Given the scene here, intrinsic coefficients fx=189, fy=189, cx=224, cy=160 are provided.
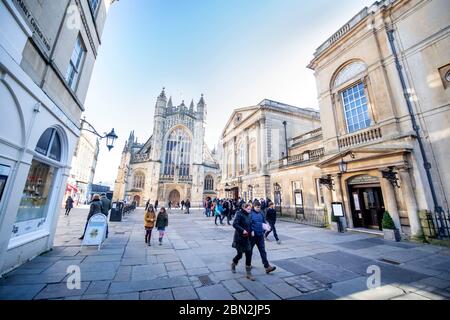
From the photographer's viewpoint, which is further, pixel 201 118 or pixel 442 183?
pixel 201 118

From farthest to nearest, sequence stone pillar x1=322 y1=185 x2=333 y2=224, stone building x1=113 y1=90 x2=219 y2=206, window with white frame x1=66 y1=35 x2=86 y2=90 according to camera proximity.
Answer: stone building x1=113 y1=90 x2=219 y2=206, stone pillar x1=322 y1=185 x2=333 y2=224, window with white frame x1=66 y1=35 x2=86 y2=90

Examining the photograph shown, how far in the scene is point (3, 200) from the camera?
396cm

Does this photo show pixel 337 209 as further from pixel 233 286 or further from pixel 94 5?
pixel 94 5

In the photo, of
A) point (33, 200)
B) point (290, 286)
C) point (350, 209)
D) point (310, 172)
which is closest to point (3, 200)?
point (33, 200)

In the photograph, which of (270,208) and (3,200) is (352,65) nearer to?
(270,208)

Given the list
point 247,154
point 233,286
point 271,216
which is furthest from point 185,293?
point 247,154

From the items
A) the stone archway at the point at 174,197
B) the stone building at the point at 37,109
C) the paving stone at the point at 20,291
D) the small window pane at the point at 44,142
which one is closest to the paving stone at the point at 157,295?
the paving stone at the point at 20,291

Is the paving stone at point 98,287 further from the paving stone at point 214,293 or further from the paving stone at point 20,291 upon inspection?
the paving stone at point 214,293

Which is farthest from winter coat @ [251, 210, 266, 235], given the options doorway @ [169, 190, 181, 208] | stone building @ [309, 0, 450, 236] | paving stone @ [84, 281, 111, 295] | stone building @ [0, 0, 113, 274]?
doorway @ [169, 190, 181, 208]

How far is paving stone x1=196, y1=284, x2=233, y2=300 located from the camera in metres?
3.36

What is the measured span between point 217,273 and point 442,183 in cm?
965

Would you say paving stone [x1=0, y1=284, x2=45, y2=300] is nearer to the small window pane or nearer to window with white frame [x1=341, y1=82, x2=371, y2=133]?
the small window pane

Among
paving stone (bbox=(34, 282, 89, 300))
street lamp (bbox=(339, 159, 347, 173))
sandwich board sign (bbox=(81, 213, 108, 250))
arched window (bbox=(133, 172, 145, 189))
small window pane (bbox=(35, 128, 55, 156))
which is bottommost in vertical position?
paving stone (bbox=(34, 282, 89, 300))

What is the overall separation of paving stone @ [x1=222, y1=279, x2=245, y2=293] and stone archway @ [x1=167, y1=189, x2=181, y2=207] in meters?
36.9
